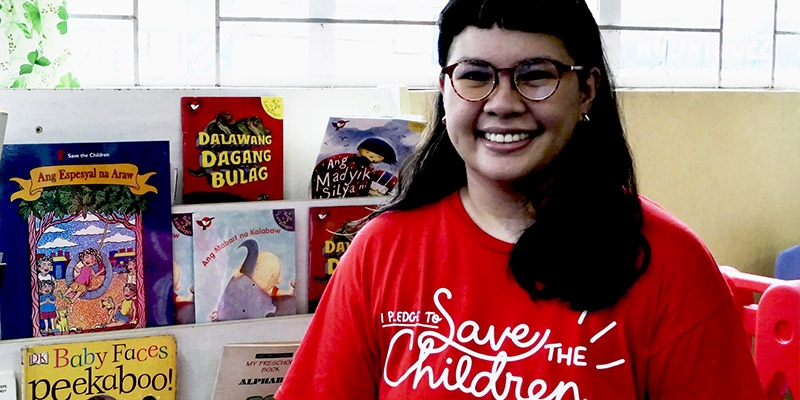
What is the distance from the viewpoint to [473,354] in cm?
102

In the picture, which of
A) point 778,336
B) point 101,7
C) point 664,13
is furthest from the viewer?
point 664,13

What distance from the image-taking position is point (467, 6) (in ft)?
3.38

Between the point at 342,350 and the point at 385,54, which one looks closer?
the point at 342,350

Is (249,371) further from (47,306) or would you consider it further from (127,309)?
(47,306)

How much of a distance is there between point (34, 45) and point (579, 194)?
3.38 feet

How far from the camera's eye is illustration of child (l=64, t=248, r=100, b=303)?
4.30ft

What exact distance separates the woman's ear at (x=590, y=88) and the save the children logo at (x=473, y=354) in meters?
0.27

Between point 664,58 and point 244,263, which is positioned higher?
point 664,58

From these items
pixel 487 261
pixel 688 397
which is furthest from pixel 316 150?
pixel 688 397

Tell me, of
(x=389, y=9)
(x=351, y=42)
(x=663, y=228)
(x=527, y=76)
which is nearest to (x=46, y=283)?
(x=527, y=76)

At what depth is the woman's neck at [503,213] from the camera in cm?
108

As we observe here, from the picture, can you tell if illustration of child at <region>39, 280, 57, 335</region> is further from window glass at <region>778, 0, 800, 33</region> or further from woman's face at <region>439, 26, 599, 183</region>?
window glass at <region>778, 0, 800, 33</region>

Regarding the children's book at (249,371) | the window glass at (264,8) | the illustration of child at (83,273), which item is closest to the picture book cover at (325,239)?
the children's book at (249,371)

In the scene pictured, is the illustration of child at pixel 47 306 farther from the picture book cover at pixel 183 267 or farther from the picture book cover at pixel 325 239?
the picture book cover at pixel 325 239
